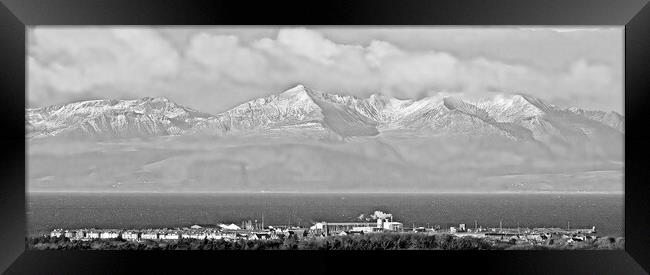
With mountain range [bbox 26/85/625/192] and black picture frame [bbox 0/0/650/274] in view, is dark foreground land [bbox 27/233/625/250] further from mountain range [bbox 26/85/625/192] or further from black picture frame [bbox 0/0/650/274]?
mountain range [bbox 26/85/625/192]

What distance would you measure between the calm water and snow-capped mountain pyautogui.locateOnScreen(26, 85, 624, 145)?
2.08 metres

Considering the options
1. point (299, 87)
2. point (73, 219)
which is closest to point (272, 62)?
point (299, 87)

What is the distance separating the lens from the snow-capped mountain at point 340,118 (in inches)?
804

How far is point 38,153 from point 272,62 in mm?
7554

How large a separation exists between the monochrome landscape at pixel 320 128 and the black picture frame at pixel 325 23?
51.8 feet

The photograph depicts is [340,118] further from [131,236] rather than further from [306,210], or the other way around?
[131,236]

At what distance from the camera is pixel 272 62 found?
71.5ft

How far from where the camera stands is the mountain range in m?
21.0

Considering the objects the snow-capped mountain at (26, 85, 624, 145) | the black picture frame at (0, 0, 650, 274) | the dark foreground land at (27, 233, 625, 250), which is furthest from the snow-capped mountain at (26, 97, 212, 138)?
the black picture frame at (0, 0, 650, 274)

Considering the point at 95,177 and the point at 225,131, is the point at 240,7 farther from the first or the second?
the point at 95,177

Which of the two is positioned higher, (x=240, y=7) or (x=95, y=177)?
(x=240, y=7)

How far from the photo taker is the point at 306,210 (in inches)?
938

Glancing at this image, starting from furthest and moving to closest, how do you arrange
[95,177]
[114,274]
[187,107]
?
[95,177]
[187,107]
[114,274]

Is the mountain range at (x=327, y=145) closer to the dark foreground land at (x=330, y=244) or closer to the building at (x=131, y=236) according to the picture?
the building at (x=131, y=236)
